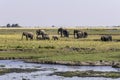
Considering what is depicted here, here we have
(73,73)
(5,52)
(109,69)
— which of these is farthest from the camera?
(5,52)

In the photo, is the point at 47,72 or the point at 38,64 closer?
the point at 47,72

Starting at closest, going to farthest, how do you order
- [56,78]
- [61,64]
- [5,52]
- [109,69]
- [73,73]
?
[56,78], [73,73], [109,69], [61,64], [5,52]

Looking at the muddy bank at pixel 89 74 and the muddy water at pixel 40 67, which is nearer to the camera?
the muddy water at pixel 40 67

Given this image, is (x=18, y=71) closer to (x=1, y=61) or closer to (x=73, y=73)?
(x=73, y=73)

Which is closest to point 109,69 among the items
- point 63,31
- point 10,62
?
point 10,62

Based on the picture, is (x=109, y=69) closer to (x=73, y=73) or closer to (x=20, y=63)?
(x=73, y=73)

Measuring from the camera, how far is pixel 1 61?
3634 cm

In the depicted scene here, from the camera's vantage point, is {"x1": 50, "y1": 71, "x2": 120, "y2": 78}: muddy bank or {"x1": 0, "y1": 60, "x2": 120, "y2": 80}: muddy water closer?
{"x1": 0, "y1": 60, "x2": 120, "y2": 80}: muddy water

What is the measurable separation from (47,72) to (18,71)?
2.13 meters

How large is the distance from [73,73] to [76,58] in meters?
7.07

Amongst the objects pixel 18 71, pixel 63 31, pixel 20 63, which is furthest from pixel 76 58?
pixel 63 31

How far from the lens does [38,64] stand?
34.3 metres

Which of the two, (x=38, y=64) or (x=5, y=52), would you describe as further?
(x=5, y=52)

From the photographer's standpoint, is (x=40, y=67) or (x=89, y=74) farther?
(x=40, y=67)
